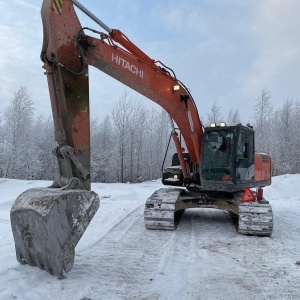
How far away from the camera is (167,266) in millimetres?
4684

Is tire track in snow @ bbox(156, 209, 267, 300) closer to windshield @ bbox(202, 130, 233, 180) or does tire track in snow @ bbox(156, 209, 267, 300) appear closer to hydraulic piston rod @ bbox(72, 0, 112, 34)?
windshield @ bbox(202, 130, 233, 180)

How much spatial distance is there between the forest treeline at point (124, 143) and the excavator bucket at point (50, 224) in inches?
1252

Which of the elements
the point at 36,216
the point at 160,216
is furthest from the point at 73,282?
the point at 160,216

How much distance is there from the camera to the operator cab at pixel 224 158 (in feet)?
24.1

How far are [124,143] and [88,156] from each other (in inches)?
1269

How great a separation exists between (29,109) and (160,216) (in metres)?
31.2

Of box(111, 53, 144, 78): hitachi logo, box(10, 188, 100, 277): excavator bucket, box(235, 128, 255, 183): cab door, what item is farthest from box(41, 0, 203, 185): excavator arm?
box(235, 128, 255, 183): cab door

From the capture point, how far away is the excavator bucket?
3732 millimetres

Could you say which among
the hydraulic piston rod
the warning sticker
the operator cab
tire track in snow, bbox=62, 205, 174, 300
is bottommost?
tire track in snow, bbox=62, 205, 174, 300

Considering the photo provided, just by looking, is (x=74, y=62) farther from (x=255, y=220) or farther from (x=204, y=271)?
(x=255, y=220)

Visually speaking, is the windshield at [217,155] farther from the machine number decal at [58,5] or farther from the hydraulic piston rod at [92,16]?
the machine number decal at [58,5]

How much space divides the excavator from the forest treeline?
1121 inches

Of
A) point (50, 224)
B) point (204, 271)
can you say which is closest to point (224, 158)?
point (204, 271)

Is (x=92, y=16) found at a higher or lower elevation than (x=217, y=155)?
higher
